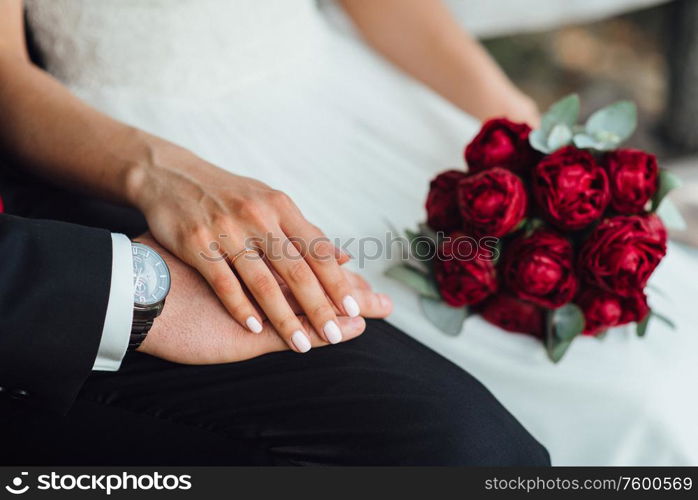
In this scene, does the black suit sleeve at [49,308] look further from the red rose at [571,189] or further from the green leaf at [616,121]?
the green leaf at [616,121]

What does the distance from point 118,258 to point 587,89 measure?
2725mm

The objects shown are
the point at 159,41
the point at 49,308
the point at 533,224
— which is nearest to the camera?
the point at 49,308

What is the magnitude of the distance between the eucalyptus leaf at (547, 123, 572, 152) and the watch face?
477 millimetres

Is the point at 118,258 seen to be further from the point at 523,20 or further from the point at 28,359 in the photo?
the point at 523,20

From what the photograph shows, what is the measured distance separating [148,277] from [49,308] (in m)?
0.10

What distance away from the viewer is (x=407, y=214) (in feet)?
3.76

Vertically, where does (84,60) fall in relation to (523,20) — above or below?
below

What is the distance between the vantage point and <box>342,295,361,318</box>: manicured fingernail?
864 mm

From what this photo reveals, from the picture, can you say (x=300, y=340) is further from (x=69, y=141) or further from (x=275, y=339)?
(x=69, y=141)

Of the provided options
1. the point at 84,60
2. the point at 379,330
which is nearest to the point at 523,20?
the point at 84,60

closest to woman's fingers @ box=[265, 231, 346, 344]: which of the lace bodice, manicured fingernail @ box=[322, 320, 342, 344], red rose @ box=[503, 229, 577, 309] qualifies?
manicured fingernail @ box=[322, 320, 342, 344]

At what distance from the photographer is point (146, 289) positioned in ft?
2.59

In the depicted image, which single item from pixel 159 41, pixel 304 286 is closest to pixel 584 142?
pixel 304 286

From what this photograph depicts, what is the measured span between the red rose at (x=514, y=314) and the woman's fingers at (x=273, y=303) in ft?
0.90
